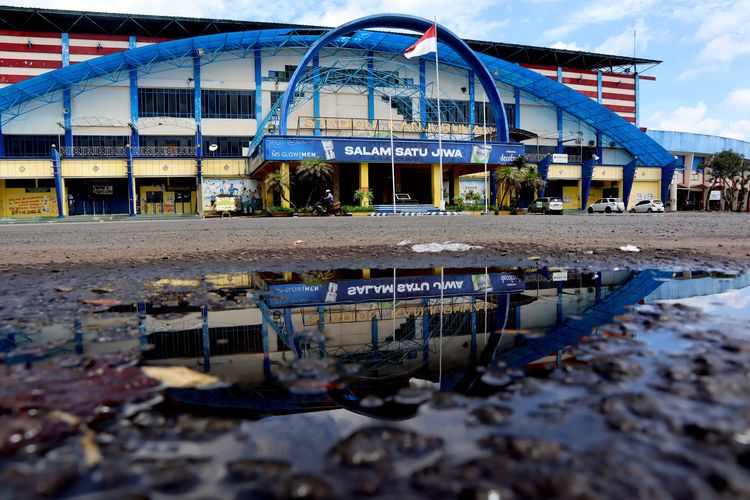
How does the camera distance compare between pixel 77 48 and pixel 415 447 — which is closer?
pixel 415 447

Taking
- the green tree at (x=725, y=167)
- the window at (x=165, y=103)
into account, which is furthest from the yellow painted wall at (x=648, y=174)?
the window at (x=165, y=103)

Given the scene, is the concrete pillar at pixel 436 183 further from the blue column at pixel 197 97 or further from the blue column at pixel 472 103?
the blue column at pixel 197 97

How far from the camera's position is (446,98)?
4172 cm

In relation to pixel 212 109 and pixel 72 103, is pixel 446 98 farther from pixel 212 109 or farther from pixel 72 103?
pixel 72 103

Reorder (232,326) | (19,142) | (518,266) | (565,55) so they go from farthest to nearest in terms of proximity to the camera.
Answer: (565,55), (19,142), (518,266), (232,326)

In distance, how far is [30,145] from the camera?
3475cm

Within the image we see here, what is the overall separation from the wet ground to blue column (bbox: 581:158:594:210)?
42.9 metres

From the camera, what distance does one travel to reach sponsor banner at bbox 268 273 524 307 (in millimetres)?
3385

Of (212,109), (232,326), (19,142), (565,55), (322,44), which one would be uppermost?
(565,55)

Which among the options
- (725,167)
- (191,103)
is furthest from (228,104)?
(725,167)

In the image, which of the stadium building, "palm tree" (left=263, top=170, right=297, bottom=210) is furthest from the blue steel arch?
"palm tree" (left=263, top=170, right=297, bottom=210)

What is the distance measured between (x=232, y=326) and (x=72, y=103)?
40.5m

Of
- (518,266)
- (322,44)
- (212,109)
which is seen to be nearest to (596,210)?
(322,44)

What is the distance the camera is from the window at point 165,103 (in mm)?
36094
